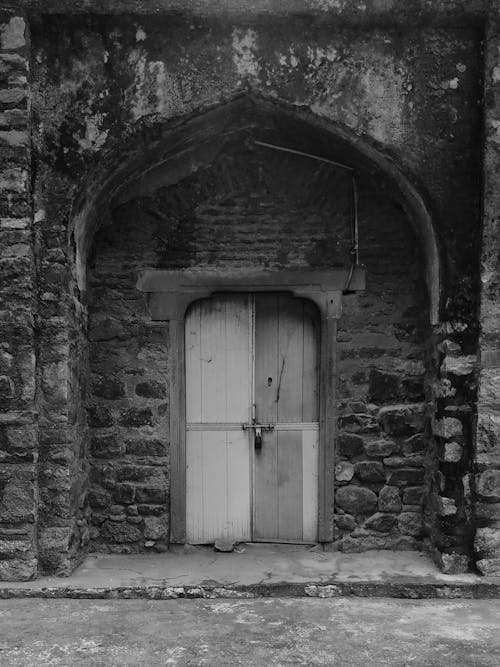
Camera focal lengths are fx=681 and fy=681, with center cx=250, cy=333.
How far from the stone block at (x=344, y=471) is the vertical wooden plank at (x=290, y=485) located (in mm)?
253

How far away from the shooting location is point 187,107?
3.96m

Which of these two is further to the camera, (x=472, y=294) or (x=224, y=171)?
(x=224, y=171)

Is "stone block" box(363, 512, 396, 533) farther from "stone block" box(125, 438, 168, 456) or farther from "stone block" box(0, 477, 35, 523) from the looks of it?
"stone block" box(0, 477, 35, 523)

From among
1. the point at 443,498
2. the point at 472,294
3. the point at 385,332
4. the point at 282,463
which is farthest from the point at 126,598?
the point at 472,294

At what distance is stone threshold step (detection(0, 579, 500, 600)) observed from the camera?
385 cm

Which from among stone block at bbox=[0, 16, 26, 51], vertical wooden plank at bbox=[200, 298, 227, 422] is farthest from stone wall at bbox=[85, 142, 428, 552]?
stone block at bbox=[0, 16, 26, 51]

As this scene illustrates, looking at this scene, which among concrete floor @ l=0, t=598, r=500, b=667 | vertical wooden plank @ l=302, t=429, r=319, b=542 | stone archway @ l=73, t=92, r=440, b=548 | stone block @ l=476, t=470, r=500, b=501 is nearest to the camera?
concrete floor @ l=0, t=598, r=500, b=667

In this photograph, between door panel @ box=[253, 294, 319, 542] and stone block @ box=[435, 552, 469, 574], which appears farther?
door panel @ box=[253, 294, 319, 542]

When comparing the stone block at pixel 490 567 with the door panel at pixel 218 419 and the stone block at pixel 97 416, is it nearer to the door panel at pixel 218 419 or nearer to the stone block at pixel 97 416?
the door panel at pixel 218 419

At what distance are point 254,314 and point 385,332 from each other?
892 mm

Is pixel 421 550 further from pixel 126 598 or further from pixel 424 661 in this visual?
pixel 126 598

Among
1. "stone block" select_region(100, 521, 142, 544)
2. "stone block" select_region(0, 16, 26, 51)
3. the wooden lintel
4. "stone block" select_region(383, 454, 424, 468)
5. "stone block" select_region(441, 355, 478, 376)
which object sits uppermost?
"stone block" select_region(0, 16, 26, 51)

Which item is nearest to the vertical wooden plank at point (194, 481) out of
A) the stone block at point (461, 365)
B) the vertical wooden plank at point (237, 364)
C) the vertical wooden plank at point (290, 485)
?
the vertical wooden plank at point (237, 364)

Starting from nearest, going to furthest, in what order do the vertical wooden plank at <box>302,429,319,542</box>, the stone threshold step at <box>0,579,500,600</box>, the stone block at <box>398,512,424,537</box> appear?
the stone threshold step at <box>0,579,500,600</box> < the stone block at <box>398,512,424,537</box> < the vertical wooden plank at <box>302,429,319,542</box>
